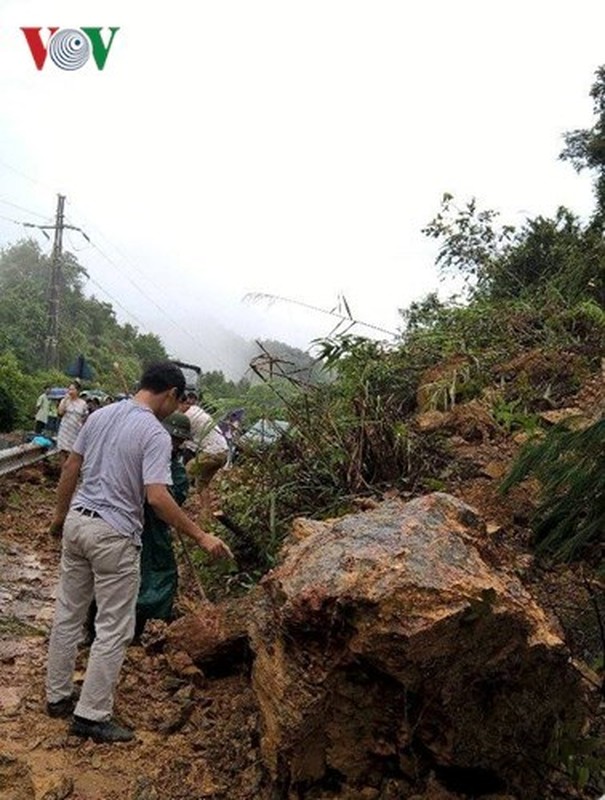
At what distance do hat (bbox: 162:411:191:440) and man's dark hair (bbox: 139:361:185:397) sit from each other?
3.32ft

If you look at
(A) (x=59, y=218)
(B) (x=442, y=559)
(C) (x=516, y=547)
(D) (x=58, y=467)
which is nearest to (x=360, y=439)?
(C) (x=516, y=547)

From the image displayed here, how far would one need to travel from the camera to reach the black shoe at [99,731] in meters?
3.12

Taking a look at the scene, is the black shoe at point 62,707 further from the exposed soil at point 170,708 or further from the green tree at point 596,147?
the green tree at point 596,147

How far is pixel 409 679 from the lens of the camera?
2.44 meters

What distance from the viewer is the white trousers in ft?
10.4

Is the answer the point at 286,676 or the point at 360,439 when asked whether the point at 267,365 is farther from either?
the point at 286,676

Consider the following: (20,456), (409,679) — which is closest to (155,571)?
(409,679)

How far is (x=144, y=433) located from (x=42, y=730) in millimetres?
1353

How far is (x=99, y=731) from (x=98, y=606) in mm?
516

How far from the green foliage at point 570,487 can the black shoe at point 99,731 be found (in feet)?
6.77

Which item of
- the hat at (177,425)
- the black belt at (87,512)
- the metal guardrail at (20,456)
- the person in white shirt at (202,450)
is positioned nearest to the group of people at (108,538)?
the black belt at (87,512)

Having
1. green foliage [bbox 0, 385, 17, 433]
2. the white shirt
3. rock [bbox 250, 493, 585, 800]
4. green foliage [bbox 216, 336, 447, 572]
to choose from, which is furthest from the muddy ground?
green foliage [bbox 0, 385, 17, 433]

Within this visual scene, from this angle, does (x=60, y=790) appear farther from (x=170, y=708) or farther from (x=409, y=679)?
(x=409, y=679)

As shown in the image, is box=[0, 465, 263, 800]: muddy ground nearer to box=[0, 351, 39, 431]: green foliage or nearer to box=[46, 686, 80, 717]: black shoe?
box=[46, 686, 80, 717]: black shoe
